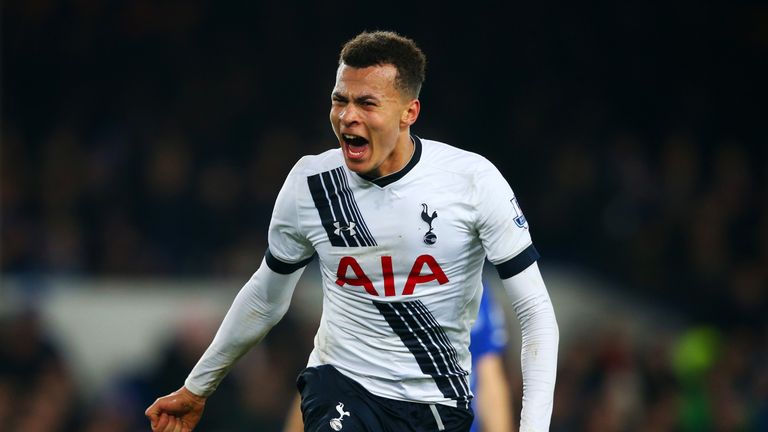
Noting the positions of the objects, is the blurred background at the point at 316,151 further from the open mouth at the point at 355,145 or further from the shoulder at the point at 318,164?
the open mouth at the point at 355,145

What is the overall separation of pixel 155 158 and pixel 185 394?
6.35 m

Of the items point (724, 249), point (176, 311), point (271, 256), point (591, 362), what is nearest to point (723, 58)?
point (724, 249)

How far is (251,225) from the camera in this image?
1055 centimetres

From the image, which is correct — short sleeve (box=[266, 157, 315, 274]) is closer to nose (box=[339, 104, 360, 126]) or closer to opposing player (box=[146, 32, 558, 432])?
opposing player (box=[146, 32, 558, 432])

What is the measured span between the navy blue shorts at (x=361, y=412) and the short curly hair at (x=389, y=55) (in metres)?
0.95

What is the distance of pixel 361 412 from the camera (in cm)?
419

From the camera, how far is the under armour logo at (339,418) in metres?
4.14

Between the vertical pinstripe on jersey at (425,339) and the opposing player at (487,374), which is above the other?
the vertical pinstripe on jersey at (425,339)

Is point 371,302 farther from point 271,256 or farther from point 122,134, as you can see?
point 122,134

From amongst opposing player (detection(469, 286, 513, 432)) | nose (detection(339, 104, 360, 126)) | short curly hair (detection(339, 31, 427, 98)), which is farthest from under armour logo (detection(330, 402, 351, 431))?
opposing player (detection(469, 286, 513, 432))

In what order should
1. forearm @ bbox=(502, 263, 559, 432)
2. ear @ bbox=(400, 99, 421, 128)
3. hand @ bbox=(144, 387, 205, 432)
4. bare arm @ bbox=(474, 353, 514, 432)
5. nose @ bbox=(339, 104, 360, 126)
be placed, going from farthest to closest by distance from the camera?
bare arm @ bbox=(474, 353, 514, 432), hand @ bbox=(144, 387, 205, 432), ear @ bbox=(400, 99, 421, 128), nose @ bbox=(339, 104, 360, 126), forearm @ bbox=(502, 263, 559, 432)

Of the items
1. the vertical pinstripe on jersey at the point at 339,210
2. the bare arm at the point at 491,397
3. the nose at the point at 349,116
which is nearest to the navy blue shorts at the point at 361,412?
the vertical pinstripe on jersey at the point at 339,210

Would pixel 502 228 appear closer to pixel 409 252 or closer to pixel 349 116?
pixel 409 252

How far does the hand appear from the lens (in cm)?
459
